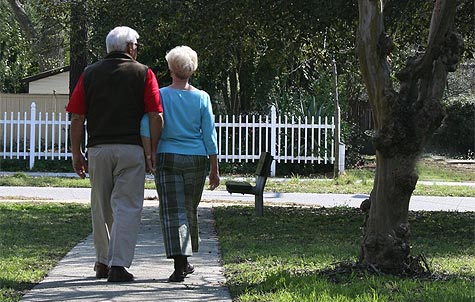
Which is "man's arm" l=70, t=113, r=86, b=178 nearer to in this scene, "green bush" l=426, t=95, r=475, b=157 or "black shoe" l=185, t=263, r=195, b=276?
"black shoe" l=185, t=263, r=195, b=276

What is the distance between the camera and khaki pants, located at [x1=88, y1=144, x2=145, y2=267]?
6.63 m

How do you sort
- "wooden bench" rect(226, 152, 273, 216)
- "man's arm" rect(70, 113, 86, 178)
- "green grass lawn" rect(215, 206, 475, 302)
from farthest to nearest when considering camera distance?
1. "wooden bench" rect(226, 152, 273, 216)
2. "man's arm" rect(70, 113, 86, 178)
3. "green grass lawn" rect(215, 206, 475, 302)

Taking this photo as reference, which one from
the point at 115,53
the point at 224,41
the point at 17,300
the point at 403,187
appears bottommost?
the point at 17,300

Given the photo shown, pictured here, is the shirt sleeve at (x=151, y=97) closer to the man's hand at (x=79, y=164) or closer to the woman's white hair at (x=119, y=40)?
the woman's white hair at (x=119, y=40)

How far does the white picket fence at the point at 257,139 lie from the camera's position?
22.4 m

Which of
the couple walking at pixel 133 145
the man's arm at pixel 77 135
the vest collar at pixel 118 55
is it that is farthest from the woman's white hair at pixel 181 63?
the man's arm at pixel 77 135

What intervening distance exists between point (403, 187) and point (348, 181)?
44.4 ft

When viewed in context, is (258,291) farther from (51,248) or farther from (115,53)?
(51,248)

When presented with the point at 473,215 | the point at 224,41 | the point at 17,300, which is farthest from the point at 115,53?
the point at 473,215

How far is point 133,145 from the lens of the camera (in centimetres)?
670

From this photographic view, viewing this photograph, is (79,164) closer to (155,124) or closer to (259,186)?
A: (155,124)

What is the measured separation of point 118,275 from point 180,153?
1.08 m

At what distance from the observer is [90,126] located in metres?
6.77

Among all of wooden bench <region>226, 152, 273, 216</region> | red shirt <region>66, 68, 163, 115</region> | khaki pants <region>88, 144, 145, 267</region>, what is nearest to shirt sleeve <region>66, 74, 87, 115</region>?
red shirt <region>66, 68, 163, 115</region>
